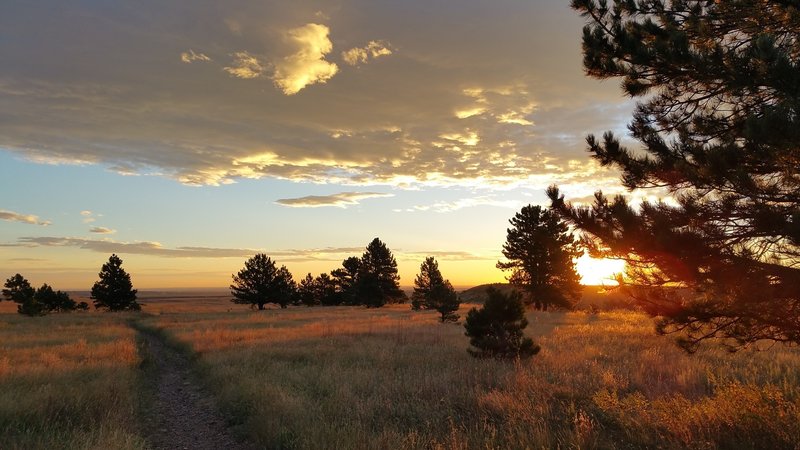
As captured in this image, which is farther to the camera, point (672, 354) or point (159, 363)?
point (159, 363)

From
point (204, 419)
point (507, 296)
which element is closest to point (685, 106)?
point (507, 296)

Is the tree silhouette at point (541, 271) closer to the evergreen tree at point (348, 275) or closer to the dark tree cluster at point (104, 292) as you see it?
the evergreen tree at point (348, 275)

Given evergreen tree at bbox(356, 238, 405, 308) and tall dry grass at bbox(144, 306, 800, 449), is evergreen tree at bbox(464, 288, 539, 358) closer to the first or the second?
tall dry grass at bbox(144, 306, 800, 449)

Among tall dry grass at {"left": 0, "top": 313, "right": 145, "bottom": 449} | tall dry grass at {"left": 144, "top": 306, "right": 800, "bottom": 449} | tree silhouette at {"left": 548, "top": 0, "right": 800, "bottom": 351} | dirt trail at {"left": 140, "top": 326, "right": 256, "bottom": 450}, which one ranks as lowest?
dirt trail at {"left": 140, "top": 326, "right": 256, "bottom": 450}

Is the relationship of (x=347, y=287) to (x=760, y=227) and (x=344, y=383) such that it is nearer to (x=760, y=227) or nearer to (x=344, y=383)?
(x=344, y=383)

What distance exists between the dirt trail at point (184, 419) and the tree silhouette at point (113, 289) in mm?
45638

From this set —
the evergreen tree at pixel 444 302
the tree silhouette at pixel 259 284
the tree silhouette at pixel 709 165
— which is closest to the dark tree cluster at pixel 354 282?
the tree silhouette at pixel 259 284

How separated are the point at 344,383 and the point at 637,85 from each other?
796 cm

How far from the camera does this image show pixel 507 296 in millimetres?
13164

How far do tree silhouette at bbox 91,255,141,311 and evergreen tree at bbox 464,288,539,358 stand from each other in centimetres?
5181

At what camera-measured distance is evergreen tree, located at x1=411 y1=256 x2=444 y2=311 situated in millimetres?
46625

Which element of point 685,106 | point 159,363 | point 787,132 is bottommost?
point 159,363

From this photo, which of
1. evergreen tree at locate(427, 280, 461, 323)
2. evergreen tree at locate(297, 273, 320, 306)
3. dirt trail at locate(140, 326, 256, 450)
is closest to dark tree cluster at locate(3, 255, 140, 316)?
evergreen tree at locate(297, 273, 320, 306)

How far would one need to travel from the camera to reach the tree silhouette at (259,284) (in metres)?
57.4
